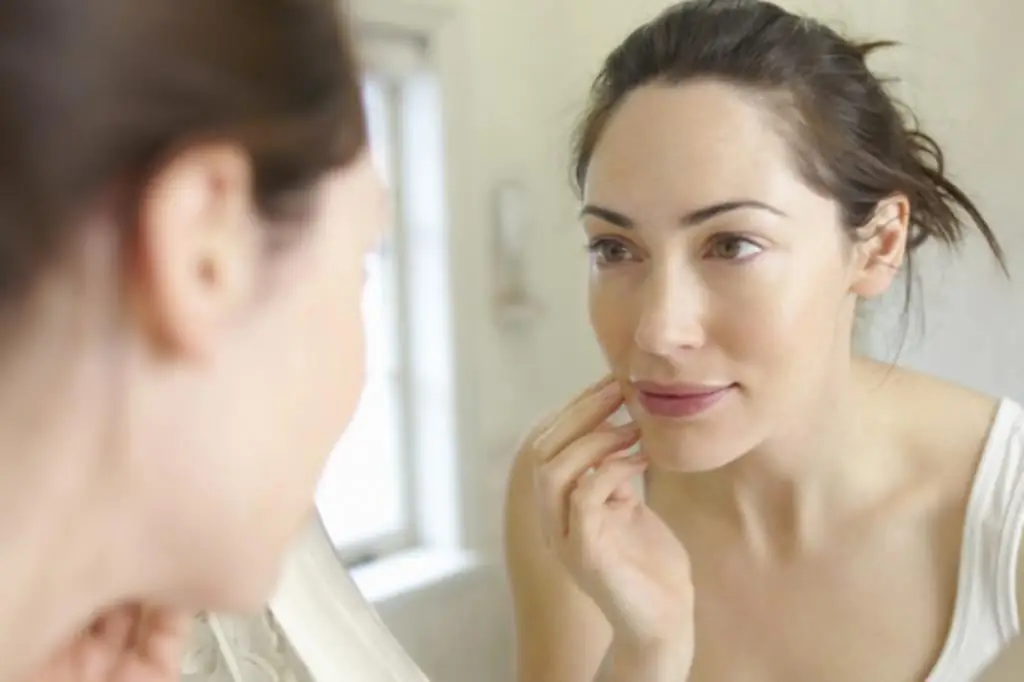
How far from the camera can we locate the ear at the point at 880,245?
1.92 ft

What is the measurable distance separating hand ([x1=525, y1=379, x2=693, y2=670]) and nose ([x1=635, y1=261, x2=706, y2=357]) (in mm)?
73

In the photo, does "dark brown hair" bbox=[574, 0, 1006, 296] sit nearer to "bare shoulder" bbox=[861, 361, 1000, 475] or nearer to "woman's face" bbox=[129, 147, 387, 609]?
"bare shoulder" bbox=[861, 361, 1000, 475]

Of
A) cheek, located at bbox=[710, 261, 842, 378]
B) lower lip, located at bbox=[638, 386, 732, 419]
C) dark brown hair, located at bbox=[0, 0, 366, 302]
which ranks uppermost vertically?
dark brown hair, located at bbox=[0, 0, 366, 302]

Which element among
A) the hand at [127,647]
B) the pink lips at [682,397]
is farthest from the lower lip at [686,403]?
the hand at [127,647]

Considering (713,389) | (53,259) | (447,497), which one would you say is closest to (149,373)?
(53,259)

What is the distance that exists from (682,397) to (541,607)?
0.19 meters

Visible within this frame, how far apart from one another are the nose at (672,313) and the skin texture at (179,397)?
0.26m

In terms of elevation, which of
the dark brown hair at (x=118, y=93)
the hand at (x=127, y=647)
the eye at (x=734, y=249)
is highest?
the dark brown hair at (x=118, y=93)

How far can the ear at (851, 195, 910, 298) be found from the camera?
58 centimetres

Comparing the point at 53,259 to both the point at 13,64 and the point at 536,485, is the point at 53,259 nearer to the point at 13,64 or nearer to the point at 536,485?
the point at 13,64

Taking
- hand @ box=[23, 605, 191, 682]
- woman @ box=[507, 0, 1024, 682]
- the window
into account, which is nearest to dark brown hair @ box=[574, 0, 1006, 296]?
woman @ box=[507, 0, 1024, 682]

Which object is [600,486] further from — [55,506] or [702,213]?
[55,506]

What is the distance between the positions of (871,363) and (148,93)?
0.58m

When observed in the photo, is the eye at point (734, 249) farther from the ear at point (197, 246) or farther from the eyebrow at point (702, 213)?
the ear at point (197, 246)
